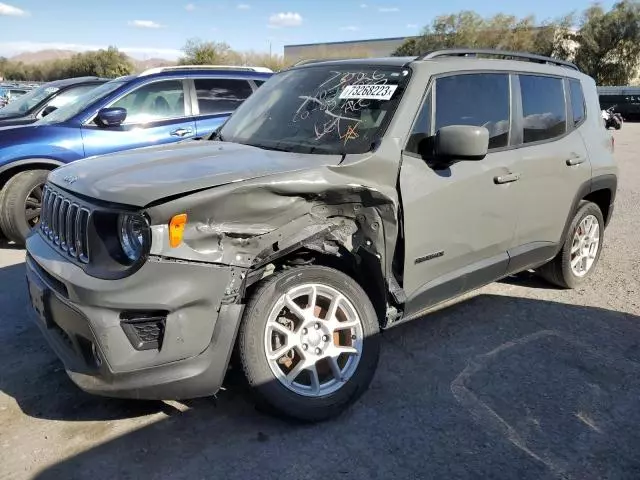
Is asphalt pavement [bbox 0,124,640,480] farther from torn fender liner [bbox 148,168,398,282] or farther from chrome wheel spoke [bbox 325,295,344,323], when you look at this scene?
torn fender liner [bbox 148,168,398,282]

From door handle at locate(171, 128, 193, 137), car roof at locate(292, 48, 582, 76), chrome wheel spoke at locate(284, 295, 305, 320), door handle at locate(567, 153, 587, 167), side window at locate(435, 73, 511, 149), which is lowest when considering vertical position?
chrome wheel spoke at locate(284, 295, 305, 320)

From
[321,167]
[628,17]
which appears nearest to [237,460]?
[321,167]

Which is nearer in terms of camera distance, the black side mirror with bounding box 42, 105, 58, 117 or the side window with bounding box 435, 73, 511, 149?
the side window with bounding box 435, 73, 511, 149

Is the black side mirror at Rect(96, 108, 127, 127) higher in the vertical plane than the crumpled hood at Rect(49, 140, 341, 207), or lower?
lower

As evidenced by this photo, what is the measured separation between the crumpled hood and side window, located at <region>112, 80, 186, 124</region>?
346 cm

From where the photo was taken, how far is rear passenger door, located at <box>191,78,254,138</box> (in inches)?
279

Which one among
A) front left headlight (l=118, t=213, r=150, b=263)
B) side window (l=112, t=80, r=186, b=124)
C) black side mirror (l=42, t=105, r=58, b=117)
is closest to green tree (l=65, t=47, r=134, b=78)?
black side mirror (l=42, t=105, r=58, b=117)

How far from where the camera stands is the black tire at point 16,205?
621cm

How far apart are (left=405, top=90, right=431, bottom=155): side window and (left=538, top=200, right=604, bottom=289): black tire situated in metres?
1.98

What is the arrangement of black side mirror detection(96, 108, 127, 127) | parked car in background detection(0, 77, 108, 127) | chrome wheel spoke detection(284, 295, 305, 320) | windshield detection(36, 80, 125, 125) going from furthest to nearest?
parked car in background detection(0, 77, 108, 127) < windshield detection(36, 80, 125, 125) < black side mirror detection(96, 108, 127, 127) < chrome wheel spoke detection(284, 295, 305, 320)

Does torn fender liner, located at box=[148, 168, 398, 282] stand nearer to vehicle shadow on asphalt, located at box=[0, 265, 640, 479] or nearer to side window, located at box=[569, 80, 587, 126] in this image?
vehicle shadow on asphalt, located at box=[0, 265, 640, 479]

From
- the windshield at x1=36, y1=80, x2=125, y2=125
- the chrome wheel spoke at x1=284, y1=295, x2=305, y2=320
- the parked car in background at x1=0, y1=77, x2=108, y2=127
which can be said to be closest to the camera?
the chrome wheel spoke at x1=284, y1=295, x2=305, y2=320

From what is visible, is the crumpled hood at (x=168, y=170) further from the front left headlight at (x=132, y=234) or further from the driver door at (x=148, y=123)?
the driver door at (x=148, y=123)

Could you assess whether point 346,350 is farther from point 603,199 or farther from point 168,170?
point 603,199
